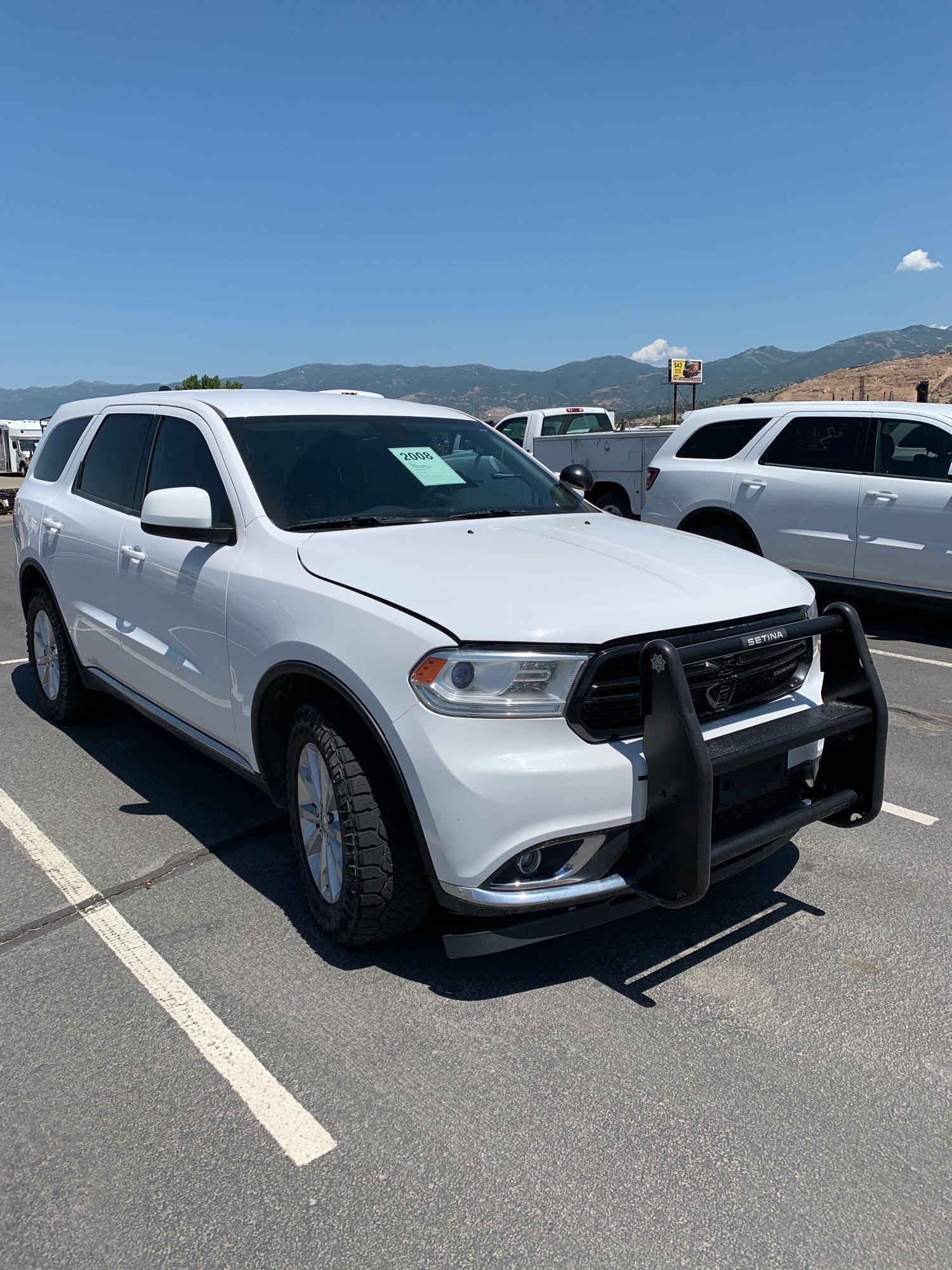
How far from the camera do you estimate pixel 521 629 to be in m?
2.66

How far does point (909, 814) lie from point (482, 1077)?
8.43ft

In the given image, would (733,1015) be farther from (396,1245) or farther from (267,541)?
(267,541)

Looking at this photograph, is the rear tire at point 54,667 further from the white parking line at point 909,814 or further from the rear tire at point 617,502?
the rear tire at point 617,502

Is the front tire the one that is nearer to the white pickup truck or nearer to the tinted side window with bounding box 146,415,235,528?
the tinted side window with bounding box 146,415,235,528

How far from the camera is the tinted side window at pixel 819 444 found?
7996 mm

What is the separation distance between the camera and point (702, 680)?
283 cm

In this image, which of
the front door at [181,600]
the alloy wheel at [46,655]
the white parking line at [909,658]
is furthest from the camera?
the white parking line at [909,658]

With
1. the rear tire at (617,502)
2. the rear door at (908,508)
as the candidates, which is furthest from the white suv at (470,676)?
the rear tire at (617,502)

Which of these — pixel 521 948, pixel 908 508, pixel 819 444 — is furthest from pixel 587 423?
pixel 521 948

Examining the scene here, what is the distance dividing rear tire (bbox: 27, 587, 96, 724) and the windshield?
2246mm

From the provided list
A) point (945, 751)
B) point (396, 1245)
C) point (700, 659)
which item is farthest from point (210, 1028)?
point (945, 751)

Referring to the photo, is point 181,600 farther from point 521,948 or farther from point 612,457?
point 612,457

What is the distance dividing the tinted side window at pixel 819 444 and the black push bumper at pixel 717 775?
17.4 ft

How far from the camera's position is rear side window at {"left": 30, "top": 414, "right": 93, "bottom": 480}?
5.56 meters
